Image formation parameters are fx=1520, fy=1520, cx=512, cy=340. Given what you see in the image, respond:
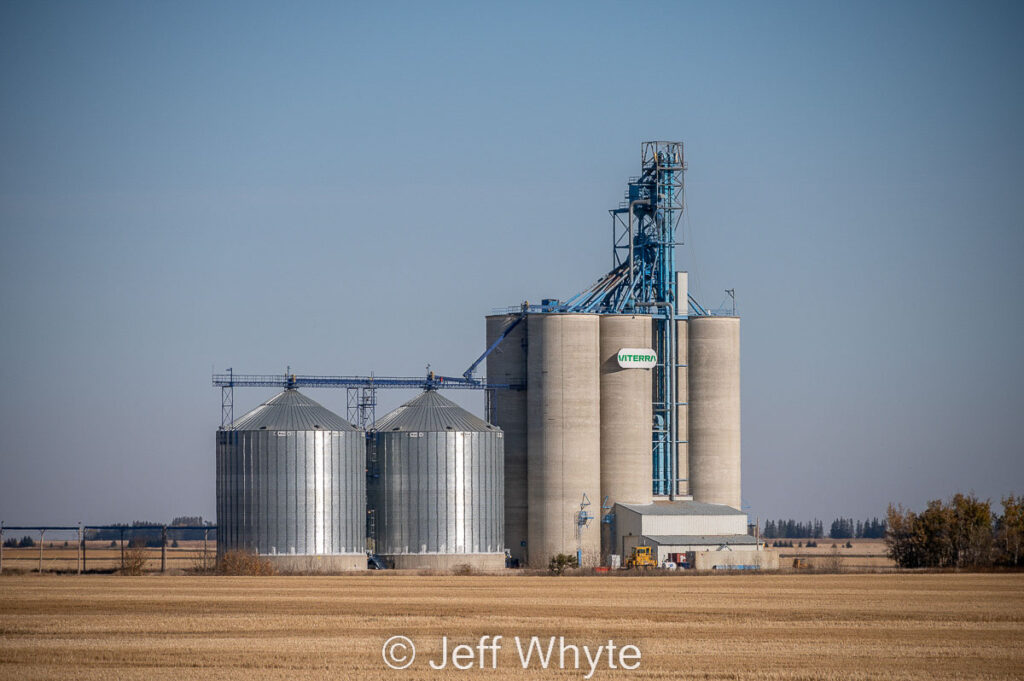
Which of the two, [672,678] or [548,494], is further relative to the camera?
[548,494]

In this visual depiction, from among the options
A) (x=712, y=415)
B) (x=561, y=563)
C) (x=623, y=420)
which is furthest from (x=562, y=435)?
(x=712, y=415)

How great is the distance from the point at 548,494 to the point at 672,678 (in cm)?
5929

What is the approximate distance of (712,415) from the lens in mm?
106438

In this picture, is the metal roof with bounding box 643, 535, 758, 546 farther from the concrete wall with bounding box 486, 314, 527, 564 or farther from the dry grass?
the dry grass

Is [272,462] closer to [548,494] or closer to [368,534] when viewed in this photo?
[368,534]

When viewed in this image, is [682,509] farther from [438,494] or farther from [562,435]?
[438,494]

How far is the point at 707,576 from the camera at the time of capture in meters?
90.5

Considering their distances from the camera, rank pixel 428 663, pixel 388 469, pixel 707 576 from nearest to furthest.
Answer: pixel 428 663 < pixel 707 576 < pixel 388 469

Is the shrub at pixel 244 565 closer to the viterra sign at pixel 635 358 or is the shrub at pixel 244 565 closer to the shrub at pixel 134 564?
the shrub at pixel 134 564

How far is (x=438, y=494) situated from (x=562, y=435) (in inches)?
368

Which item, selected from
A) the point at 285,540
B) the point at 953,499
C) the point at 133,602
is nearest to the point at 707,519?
the point at 953,499

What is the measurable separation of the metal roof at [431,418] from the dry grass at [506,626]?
18.6 m

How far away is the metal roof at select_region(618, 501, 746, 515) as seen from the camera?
101 meters

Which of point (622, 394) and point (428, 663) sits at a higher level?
point (622, 394)
